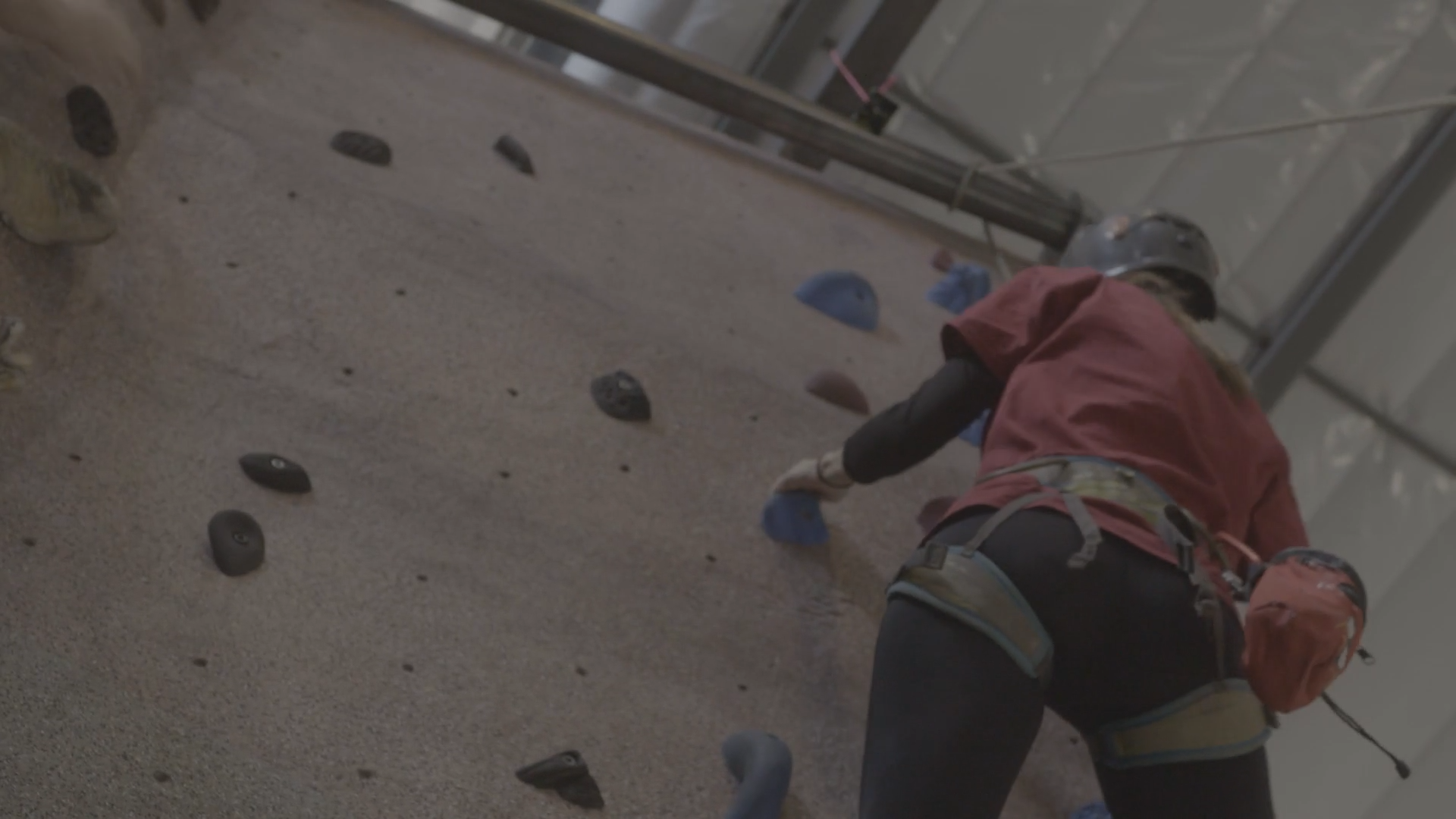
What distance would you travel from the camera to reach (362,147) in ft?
5.78

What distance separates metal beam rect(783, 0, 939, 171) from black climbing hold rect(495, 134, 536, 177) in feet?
2.94

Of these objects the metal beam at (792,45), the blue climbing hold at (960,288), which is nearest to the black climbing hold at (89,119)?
the blue climbing hold at (960,288)

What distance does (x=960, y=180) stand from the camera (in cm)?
264

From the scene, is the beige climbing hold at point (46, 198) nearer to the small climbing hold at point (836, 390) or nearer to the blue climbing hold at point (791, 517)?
the blue climbing hold at point (791, 517)

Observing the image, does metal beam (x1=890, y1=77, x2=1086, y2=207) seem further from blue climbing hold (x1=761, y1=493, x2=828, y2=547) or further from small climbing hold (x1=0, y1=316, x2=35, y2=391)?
small climbing hold (x1=0, y1=316, x2=35, y2=391)

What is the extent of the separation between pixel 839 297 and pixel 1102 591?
117 centimetres

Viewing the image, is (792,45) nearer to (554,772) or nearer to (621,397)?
(621,397)

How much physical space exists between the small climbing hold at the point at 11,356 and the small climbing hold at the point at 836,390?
1.05 meters

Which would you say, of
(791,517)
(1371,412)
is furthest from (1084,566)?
(1371,412)

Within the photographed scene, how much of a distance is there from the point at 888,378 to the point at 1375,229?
127cm

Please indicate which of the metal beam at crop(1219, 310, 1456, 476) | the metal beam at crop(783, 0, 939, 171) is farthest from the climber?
the metal beam at crop(783, 0, 939, 171)

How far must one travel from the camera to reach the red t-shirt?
1.09 metres

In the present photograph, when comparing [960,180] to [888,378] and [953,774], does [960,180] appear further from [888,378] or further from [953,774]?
[953,774]

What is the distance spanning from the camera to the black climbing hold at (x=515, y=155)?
1988 mm
